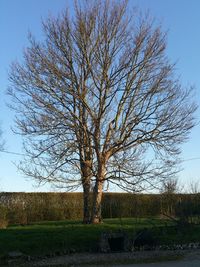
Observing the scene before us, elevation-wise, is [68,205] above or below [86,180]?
below

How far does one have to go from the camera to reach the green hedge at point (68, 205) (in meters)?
31.8

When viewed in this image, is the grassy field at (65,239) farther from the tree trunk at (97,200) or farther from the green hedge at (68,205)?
the green hedge at (68,205)

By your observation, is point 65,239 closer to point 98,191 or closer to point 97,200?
point 97,200

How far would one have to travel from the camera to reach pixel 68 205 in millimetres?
35344

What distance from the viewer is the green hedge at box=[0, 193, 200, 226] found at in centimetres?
3181

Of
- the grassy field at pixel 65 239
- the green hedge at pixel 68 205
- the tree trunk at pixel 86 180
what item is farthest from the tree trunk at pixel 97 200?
the grassy field at pixel 65 239

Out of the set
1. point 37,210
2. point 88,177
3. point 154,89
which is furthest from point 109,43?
point 37,210

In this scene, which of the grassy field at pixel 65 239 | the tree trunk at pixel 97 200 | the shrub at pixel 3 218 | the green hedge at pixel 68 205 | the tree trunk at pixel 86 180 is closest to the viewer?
the grassy field at pixel 65 239

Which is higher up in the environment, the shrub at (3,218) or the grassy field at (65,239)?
the shrub at (3,218)

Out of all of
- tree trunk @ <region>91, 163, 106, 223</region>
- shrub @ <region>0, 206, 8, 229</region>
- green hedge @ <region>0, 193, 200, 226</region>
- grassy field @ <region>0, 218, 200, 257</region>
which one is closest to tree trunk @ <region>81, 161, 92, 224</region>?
tree trunk @ <region>91, 163, 106, 223</region>

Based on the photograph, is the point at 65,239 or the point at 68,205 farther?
the point at 68,205

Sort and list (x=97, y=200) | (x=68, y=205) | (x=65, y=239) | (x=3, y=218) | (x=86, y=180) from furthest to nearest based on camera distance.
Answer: (x=68, y=205), (x=3, y=218), (x=86, y=180), (x=97, y=200), (x=65, y=239)

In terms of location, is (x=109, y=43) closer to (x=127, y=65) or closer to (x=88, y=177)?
(x=127, y=65)

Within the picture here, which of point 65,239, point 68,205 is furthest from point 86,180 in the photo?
point 65,239
